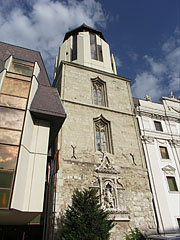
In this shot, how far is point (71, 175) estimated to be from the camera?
12594 mm

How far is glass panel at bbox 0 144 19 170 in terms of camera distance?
847cm

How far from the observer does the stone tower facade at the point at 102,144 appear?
492 inches

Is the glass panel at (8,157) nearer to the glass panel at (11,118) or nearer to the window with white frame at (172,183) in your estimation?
the glass panel at (11,118)

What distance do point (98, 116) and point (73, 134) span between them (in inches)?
122

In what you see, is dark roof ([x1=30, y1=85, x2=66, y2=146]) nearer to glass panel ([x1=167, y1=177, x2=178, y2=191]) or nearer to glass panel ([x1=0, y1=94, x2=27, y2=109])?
glass panel ([x1=0, y1=94, x2=27, y2=109])

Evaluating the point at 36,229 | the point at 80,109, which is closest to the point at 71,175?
the point at 36,229

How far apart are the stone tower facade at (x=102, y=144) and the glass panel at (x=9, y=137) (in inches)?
164

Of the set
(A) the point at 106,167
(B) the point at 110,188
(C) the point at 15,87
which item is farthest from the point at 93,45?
(B) the point at 110,188

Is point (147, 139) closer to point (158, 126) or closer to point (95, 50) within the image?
point (158, 126)

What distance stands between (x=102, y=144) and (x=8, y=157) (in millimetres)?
8126

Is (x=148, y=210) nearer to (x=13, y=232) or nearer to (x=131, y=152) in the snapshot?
(x=131, y=152)

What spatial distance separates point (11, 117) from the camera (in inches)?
385

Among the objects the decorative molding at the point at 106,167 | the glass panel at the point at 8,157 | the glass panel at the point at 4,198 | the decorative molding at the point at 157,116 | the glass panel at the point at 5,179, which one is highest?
the decorative molding at the point at 157,116

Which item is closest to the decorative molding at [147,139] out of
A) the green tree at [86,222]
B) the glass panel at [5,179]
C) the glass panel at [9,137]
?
the green tree at [86,222]
